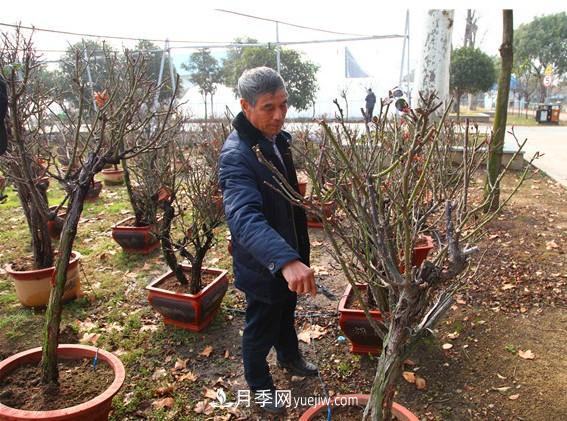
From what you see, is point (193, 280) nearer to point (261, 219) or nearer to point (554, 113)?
point (261, 219)

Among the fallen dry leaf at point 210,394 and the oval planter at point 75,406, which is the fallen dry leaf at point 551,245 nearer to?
the fallen dry leaf at point 210,394

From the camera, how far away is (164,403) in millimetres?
2617

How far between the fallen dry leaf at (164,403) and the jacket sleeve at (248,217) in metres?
1.30

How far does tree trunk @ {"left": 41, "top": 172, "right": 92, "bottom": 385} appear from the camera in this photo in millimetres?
2158

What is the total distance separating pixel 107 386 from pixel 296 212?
135cm

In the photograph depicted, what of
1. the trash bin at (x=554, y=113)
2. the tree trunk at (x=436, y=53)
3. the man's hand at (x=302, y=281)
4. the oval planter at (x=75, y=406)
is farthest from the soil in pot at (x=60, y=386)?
the trash bin at (x=554, y=113)

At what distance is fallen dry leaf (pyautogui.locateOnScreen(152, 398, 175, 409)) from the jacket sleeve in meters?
1.30

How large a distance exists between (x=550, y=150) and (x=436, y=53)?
6196mm

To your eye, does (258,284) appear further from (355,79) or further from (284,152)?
(355,79)

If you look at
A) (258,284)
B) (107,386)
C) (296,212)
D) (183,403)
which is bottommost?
(183,403)

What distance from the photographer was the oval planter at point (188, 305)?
321 centimetres

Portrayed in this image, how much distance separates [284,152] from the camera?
2.43m

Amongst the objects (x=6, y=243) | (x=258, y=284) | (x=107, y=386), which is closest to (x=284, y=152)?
(x=258, y=284)

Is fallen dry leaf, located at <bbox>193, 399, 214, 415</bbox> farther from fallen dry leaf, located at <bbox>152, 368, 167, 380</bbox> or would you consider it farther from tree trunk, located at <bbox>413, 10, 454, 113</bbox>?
tree trunk, located at <bbox>413, 10, 454, 113</bbox>
